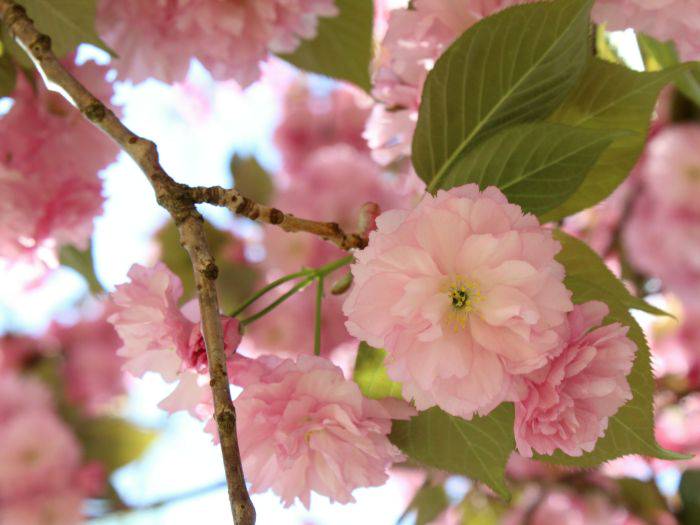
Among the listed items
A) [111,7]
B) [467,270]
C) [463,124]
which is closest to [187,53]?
[111,7]

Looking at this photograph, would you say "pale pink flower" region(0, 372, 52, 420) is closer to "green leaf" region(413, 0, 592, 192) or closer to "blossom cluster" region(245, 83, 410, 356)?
"blossom cluster" region(245, 83, 410, 356)

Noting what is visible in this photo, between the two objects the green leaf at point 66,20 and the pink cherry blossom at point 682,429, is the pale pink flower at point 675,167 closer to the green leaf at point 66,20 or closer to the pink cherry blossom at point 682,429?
the pink cherry blossom at point 682,429

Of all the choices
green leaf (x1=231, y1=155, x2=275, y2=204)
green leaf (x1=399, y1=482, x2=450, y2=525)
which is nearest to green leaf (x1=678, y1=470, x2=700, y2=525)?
green leaf (x1=399, y1=482, x2=450, y2=525)

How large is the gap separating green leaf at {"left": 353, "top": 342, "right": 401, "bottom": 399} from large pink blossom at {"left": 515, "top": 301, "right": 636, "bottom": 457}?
4.1 inches

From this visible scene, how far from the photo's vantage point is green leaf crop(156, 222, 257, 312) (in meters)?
1.67

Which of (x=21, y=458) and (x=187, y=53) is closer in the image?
(x=187, y=53)

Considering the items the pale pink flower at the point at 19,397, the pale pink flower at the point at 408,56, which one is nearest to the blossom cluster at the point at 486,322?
the pale pink flower at the point at 408,56

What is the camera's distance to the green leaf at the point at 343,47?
0.87m

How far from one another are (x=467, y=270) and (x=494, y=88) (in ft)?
0.57

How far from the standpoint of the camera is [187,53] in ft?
2.63

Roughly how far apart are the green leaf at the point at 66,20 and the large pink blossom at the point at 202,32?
0.04m

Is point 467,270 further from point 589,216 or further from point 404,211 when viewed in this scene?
point 589,216

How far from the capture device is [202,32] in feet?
2.55

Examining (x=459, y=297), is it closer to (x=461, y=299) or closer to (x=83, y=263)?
(x=461, y=299)
